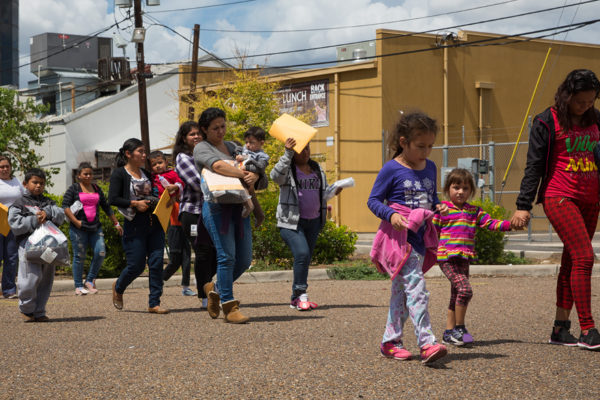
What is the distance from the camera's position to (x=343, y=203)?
31.8 m

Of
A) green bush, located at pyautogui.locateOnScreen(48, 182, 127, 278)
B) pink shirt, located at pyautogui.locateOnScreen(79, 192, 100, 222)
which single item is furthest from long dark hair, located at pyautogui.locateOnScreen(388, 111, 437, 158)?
green bush, located at pyautogui.locateOnScreen(48, 182, 127, 278)

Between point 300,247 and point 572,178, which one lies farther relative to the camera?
point 300,247

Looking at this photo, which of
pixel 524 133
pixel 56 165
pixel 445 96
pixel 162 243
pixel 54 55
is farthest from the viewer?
pixel 54 55

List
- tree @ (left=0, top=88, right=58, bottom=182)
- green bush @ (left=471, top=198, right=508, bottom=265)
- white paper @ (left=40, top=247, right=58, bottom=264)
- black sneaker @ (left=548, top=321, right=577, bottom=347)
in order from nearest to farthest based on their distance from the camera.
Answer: black sneaker @ (left=548, top=321, right=577, bottom=347) → white paper @ (left=40, top=247, right=58, bottom=264) → green bush @ (left=471, top=198, right=508, bottom=265) → tree @ (left=0, top=88, right=58, bottom=182)

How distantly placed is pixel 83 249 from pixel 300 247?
3.84 meters

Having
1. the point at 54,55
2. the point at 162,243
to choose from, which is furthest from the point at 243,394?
the point at 54,55

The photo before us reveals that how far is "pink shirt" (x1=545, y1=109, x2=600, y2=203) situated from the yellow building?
78.0ft

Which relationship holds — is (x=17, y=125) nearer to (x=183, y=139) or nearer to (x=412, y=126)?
(x=183, y=139)

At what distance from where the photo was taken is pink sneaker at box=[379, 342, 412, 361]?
5.38 m

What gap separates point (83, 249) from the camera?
11.0m

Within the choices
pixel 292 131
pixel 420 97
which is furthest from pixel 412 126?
pixel 420 97

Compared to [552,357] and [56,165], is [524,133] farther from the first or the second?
[552,357]

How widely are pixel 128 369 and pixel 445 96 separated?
27.8 m

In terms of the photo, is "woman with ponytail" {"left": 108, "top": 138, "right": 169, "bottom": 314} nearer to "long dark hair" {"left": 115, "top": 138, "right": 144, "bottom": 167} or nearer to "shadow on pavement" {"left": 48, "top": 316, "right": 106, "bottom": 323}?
"long dark hair" {"left": 115, "top": 138, "right": 144, "bottom": 167}
